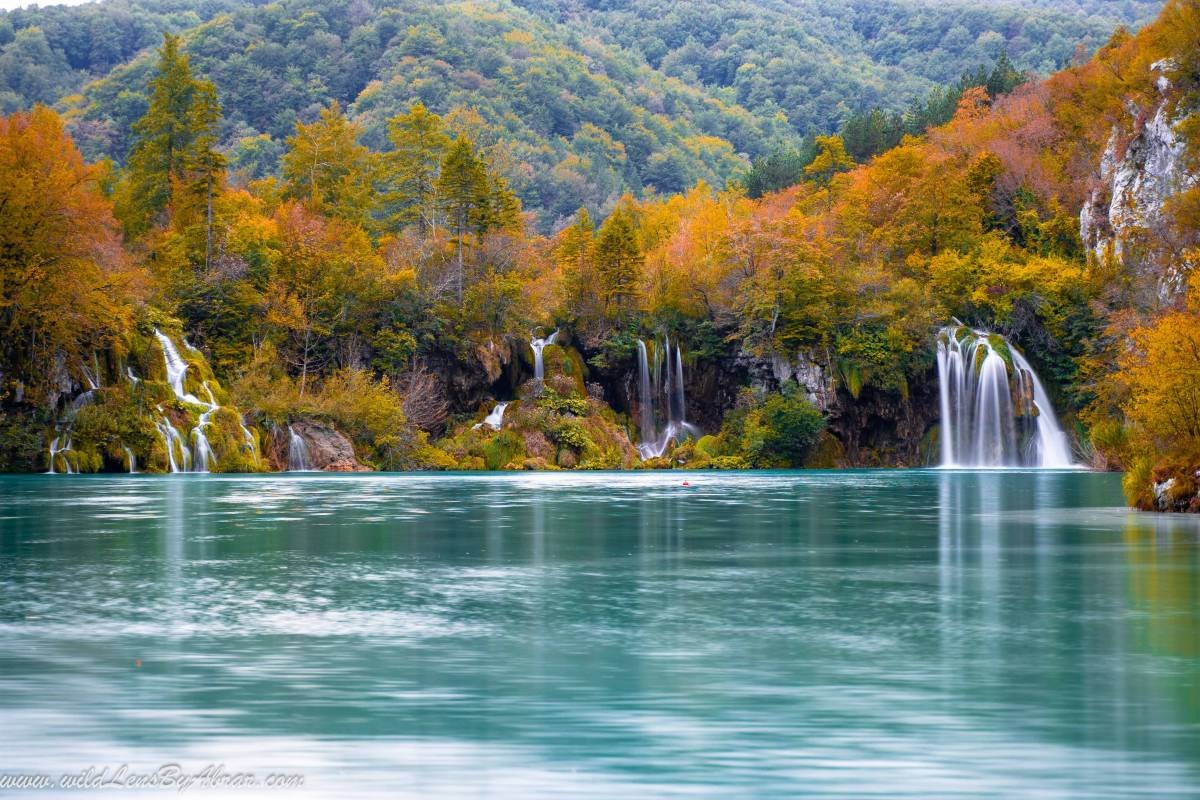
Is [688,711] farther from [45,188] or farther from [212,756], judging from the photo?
[45,188]

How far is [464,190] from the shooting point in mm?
81312

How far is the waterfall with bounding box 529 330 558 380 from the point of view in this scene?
254 feet

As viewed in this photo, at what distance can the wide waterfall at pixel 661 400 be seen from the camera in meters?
78.4

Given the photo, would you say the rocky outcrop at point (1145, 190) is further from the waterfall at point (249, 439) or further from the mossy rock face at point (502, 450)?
the waterfall at point (249, 439)

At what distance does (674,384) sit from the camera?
80438 millimetres

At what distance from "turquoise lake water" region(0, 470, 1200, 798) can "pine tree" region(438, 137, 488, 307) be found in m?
56.8

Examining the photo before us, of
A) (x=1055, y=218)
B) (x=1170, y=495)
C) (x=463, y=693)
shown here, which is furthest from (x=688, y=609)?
(x=1055, y=218)

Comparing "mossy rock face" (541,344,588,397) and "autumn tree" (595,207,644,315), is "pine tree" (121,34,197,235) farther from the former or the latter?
"autumn tree" (595,207,644,315)

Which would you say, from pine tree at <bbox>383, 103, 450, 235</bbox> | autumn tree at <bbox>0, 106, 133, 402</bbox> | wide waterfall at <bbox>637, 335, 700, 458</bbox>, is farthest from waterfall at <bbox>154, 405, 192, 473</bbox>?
pine tree at <bbox>383, 103, 450, 235</bbox>

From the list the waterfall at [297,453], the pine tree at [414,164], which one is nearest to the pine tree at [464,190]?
the pine tree at [414,164]

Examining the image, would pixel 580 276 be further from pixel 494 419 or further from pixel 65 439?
pixel 65 439

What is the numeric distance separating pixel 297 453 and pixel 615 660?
55785mm

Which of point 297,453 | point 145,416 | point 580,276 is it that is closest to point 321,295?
point 297,453

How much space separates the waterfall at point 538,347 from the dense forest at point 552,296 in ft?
0.47
